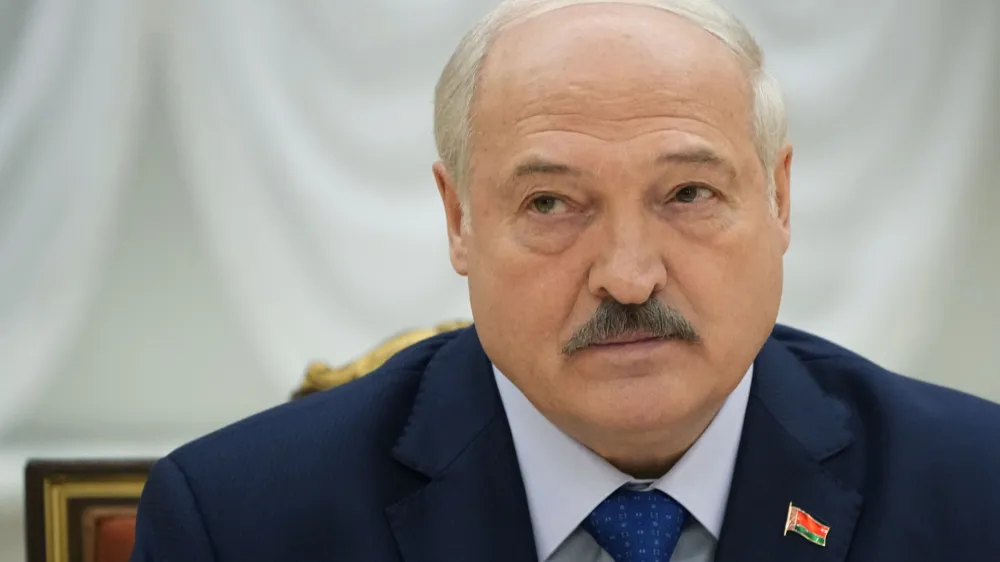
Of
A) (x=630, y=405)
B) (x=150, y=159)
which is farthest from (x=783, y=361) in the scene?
(x=150, y=159)

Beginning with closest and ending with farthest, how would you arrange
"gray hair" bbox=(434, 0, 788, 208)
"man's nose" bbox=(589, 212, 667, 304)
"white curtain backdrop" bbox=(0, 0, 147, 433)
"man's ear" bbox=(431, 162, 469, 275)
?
"man's nose" bbox=(589, 212, 667, 304)
"gray hair" bbox=(434, 0, 788, 208)
"man's ear" bbox=(431, 162, 469, 275)
"white curtain backdrop" bbox=(0, 0, 147, 433)

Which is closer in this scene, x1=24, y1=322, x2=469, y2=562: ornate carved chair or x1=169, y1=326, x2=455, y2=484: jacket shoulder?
x1=169, y1=326, x2=455, y2=484: jacket shoulder

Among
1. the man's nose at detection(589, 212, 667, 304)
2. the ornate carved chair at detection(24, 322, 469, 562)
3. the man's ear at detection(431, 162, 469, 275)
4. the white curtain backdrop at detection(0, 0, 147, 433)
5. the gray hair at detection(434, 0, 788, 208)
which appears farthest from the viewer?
the white curtain backdrop at detection(0, 0, 147, 433)

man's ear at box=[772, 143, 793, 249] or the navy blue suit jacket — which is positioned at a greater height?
man's ear at box=[772, 143, 793, 249]

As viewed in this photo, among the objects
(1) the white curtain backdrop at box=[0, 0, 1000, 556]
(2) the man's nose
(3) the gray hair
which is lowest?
(2) the man's nose

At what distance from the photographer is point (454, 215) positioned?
1595 mm

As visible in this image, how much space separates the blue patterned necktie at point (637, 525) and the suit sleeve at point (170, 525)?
1.81 ft

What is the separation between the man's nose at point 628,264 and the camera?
129 centimetres

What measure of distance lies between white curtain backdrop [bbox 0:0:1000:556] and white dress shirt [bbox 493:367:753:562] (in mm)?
1294

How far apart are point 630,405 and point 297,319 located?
1574 mm

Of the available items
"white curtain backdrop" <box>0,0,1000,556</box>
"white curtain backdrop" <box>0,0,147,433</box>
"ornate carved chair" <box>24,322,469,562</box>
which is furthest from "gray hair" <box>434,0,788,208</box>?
"white curtain backdrop" <box>0,0,147,433</box>

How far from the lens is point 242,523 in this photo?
1.56 meters

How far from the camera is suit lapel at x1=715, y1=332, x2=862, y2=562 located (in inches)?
59.4

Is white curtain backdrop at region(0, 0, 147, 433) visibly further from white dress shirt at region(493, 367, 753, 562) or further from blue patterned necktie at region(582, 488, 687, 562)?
blue patterned necktie at region(582, 488, 687, 562)
